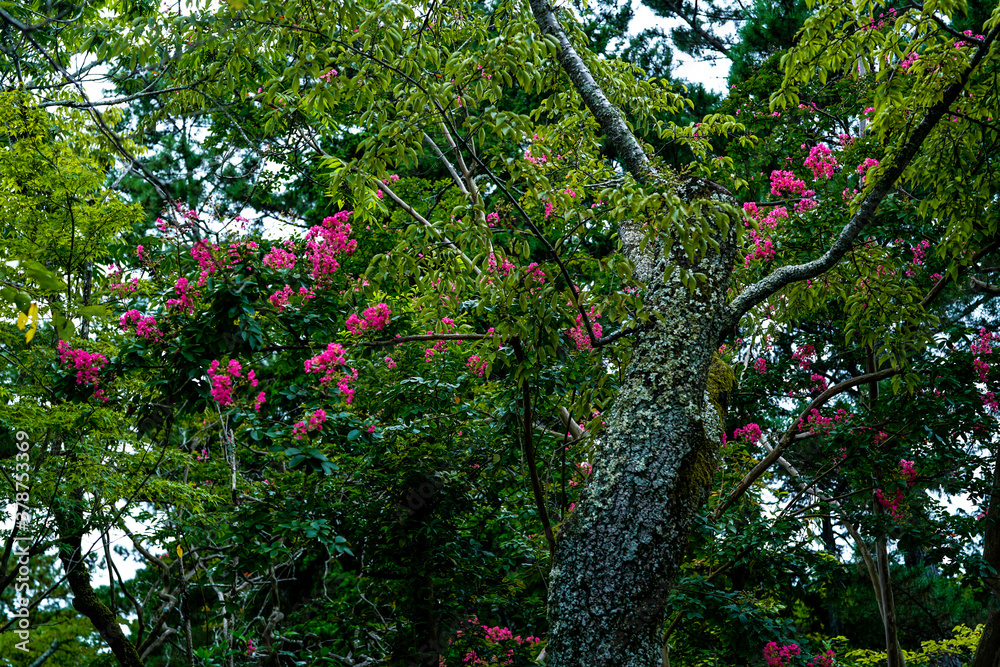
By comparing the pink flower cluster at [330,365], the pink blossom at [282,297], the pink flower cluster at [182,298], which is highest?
the pink blossom at [282,297]

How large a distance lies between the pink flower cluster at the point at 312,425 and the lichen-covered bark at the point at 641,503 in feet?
6.04

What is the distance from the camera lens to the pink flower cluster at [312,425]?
384 centimetres

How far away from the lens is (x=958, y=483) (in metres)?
4.87

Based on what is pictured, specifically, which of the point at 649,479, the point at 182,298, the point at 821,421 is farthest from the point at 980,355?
the point at 182,298

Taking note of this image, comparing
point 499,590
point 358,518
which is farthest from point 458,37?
point 499,590

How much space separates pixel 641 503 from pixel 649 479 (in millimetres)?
84

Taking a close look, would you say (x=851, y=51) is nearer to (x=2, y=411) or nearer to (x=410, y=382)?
(x=410, y=382)

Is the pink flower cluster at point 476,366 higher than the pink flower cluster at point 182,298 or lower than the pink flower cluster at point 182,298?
lower

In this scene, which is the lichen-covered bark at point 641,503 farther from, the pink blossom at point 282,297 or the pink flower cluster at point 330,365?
the pink blossom at point 282,297

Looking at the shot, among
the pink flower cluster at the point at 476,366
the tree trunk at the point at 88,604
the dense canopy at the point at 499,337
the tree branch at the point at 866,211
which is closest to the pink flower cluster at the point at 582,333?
the dense canopy at the point at 499,337

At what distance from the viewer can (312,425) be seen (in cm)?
388

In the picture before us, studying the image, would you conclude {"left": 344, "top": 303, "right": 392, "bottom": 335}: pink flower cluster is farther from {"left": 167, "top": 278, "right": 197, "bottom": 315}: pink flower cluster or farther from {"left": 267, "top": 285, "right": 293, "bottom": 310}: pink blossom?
{"left": 167, "top": 278, "right": 197, "bottom": 315}: pink flower cluster

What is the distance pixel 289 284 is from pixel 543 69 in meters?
1.95

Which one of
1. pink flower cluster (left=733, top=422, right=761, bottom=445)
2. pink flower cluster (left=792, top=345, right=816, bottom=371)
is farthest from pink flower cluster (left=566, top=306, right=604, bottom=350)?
pink flower cluster (left=792, top=345, right=816, bottom=371)
